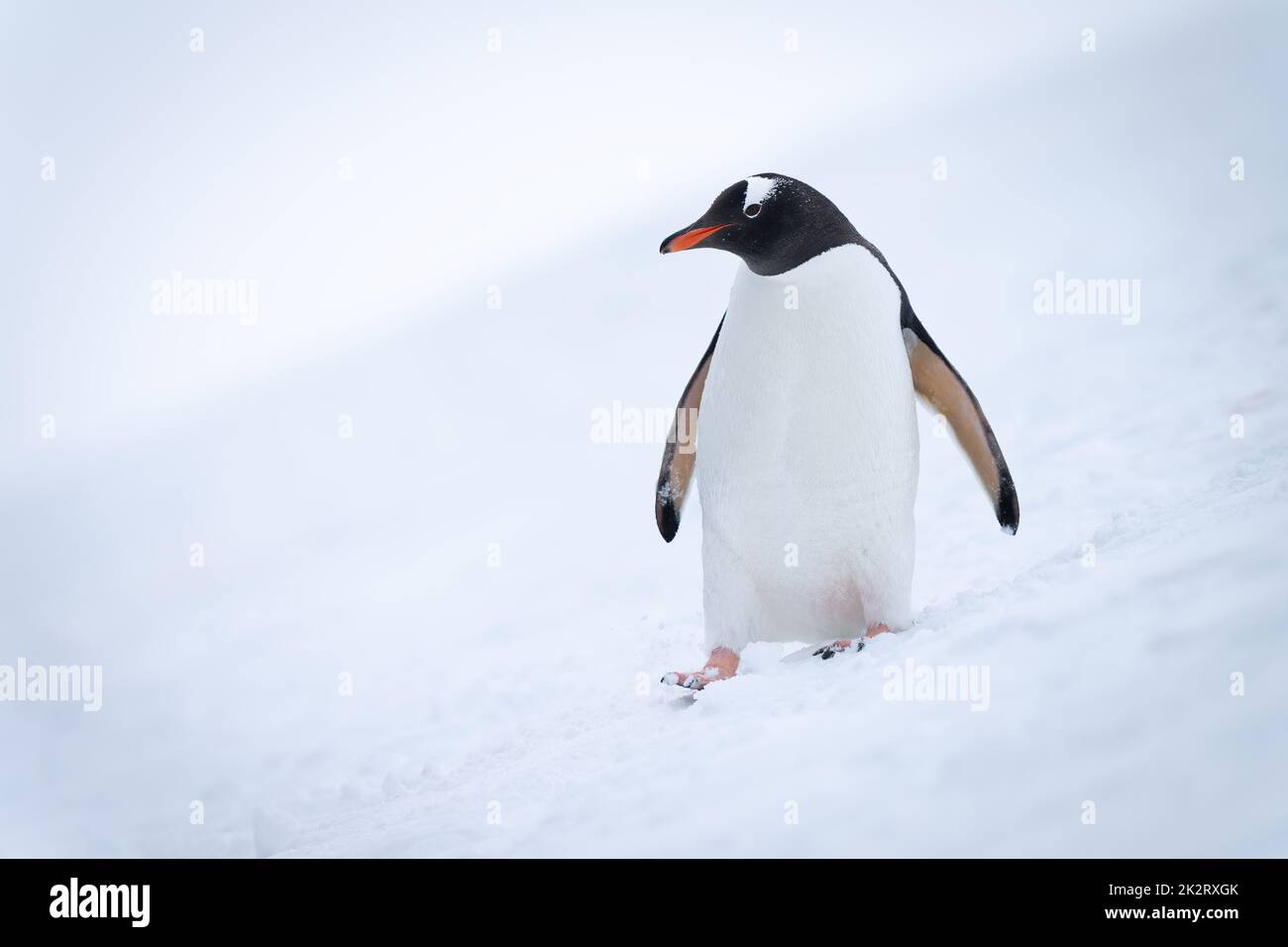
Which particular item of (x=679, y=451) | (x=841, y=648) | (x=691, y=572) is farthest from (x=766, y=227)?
(x=691, y=572)

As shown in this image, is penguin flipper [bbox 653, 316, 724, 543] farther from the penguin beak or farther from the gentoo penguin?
the penguin beak

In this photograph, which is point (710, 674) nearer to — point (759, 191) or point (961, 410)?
point (961, 410)

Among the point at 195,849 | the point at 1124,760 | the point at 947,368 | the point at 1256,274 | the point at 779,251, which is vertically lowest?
the point at 195,849

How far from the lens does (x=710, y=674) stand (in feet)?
8.39

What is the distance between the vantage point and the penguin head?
261 centimetres

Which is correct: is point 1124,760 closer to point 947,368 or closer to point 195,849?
point 947,368

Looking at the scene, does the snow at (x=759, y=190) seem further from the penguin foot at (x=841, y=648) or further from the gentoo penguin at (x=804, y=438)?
the penguin foot at (x=841, y=648)

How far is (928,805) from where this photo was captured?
4.39 ft

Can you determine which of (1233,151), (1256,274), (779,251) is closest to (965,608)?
(779,251)

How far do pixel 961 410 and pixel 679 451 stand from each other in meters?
0.80
